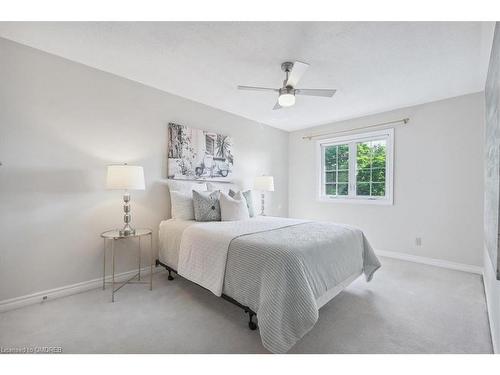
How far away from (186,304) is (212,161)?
2.00 m

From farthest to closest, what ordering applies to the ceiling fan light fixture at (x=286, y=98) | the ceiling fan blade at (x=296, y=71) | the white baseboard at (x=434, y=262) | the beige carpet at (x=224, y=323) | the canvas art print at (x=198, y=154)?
the canvas art print at (x=198, y=154) < the white baseboard at (x=434, y=262) < the ceiling fan light fixture at (x=286, y=98) < the ceiling fan blade at (x=296, y=71) < the beige carpet at (x=224, y=323)

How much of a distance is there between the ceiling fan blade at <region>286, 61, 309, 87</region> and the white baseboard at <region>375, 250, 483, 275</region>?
3.07 meters

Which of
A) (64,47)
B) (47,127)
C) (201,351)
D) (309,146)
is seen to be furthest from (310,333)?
(309,146)

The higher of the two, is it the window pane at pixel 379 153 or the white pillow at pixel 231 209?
the window pane at pixel 379 153

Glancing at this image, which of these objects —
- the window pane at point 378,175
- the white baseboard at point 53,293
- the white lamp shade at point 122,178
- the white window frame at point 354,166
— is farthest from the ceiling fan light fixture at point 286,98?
the white baseboard at point 53,293

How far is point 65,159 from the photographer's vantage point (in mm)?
2297

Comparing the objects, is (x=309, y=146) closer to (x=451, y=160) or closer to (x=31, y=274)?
(x=451, y=160)

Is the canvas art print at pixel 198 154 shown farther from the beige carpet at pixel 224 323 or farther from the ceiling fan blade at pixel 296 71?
A: the ceiling fan blade at pixel 296 71

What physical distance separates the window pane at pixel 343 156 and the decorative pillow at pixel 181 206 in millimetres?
2863

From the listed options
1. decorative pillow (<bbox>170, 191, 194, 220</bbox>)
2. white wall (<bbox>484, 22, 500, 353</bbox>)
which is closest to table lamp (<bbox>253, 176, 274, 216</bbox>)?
decorative pillow (<bbox>170, 191, 194, 220</bbox>)

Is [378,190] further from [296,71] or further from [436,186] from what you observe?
[296,71]

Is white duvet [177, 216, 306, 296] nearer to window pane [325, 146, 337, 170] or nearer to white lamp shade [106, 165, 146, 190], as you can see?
white lamp shade [106, 165, 146, 190]

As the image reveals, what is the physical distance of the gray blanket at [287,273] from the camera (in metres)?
1.47

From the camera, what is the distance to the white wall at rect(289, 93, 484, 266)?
2988 millimetres
